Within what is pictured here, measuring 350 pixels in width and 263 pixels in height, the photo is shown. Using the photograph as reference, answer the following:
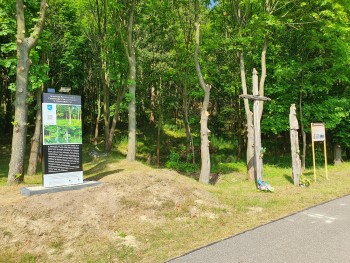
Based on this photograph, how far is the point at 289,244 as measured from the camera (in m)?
5.66

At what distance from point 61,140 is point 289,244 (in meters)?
6.52

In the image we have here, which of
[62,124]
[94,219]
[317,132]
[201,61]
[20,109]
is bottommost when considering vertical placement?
[94,219]

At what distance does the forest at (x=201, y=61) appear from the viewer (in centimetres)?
1309

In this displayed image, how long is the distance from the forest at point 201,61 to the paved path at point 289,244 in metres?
6.23

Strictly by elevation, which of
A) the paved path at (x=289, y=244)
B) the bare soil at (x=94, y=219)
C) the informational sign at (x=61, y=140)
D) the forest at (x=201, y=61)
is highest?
the forest at (x=201, y=61)

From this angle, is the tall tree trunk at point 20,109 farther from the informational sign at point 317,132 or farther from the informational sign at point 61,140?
the informational sign at point 317,132

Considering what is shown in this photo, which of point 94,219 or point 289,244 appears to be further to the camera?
point 94,219

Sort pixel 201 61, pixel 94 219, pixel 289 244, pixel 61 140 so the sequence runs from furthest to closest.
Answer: pixel 201 61
pixel 61 140
pixel 94 219
pixel 289 244

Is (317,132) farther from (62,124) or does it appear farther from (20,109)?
(20,109)

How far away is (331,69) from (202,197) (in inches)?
448

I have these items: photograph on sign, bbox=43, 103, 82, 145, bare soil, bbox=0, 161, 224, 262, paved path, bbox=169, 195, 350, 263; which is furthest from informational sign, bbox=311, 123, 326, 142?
photograph on sign, bbox=43, 103, 82, 145

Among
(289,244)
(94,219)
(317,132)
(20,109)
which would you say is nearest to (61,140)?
(20,109)

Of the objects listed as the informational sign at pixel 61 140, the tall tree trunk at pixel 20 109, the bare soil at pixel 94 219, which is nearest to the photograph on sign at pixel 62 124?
the informational sign at pixel 61 140

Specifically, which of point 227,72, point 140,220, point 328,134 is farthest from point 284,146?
point 140,220
